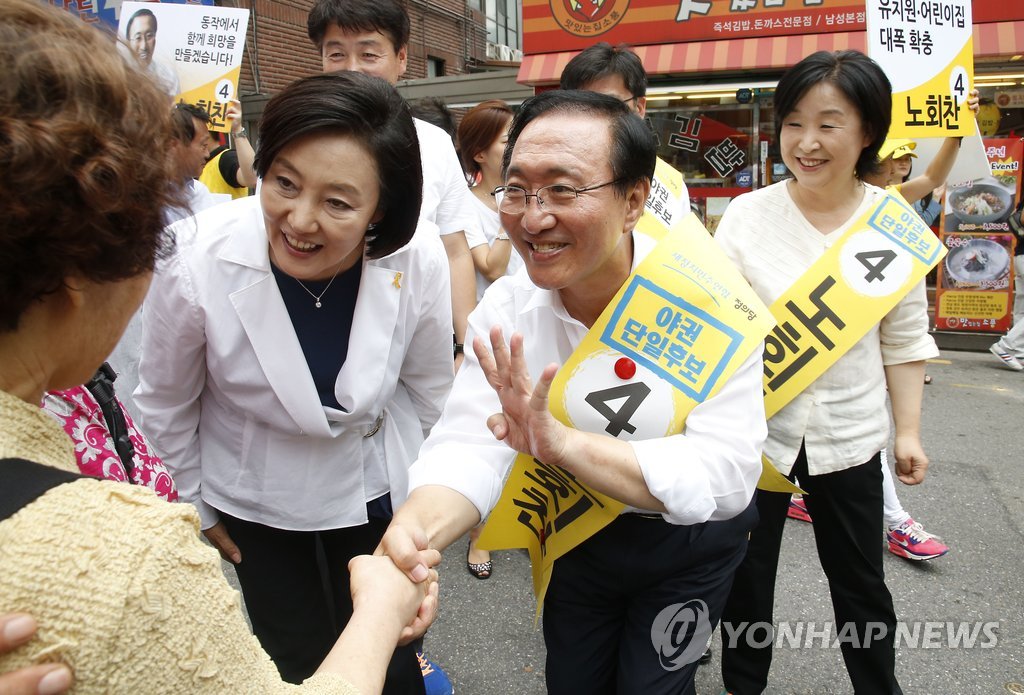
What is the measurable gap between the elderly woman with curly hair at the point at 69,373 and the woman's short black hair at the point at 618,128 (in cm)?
95

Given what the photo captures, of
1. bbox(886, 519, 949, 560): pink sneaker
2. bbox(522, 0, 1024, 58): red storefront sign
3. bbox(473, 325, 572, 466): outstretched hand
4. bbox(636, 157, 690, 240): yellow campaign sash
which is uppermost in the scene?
bbox(522, 0, 1024, 58): red storefront sign

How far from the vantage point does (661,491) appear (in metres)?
1.46

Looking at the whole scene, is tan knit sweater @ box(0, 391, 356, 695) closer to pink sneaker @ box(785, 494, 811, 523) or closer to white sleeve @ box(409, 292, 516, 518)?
white sleeve @ box(409, 292, 516, 518)

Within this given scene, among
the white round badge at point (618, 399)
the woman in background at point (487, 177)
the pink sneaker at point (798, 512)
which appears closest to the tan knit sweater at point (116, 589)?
the white round badge at point (618, 399)

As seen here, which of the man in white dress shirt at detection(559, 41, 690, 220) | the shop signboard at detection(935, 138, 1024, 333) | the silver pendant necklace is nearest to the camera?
the silver pendant necklace

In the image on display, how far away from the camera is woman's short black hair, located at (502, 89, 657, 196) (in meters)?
1.63

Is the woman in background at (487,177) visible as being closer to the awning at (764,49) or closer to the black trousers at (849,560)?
the black trousers at (849,560)

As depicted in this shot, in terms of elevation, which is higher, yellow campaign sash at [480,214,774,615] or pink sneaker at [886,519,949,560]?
yellow campaign sash at [480,214,774,615]

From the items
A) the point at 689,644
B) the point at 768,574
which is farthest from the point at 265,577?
the point at 768,574

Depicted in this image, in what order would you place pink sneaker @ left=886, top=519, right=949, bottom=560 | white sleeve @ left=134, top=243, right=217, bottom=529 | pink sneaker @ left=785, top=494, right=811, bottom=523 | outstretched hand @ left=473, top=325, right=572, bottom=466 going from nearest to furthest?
outstretched hand @ left=473, top=325, right=572, bottom=466, white sleeve @ left=134, top=243, right=217, bottom=529, pink sneaker @ left=886, top=519, right=949, bottom=560, pink sneaker @ left=785, top=494, right=811, bottom=523

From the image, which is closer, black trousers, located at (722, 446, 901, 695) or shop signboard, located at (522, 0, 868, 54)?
black trousers, located at (722, 446, 901, 695)

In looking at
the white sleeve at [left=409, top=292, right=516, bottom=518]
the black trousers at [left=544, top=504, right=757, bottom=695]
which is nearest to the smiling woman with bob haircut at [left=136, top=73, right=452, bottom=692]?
the white sleeve at [left=409, top=292, right=516, bottom=518]

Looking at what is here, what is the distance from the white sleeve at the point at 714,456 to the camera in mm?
1479

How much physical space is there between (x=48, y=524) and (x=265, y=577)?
1485mm
